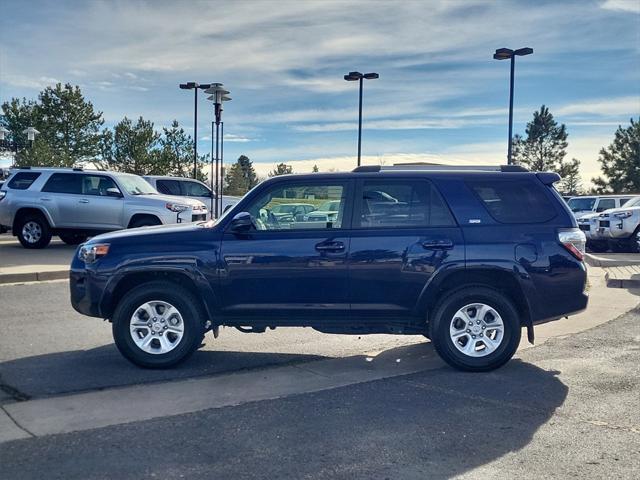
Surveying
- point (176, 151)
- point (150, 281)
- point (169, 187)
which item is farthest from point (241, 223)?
Result: point (176, 151)

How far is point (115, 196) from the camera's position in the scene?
1531 cm

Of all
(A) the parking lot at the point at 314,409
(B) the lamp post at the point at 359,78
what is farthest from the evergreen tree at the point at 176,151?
(A) the parking lot at the point at 314,409

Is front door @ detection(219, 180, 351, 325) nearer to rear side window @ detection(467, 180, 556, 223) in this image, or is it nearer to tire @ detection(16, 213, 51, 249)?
rear side window @ detection(467, 180, 556, 223)

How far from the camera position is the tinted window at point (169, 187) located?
19203 millimetres

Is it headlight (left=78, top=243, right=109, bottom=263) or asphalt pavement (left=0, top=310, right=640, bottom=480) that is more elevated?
headlight (left=78, top=243, right=109, bottom=263)

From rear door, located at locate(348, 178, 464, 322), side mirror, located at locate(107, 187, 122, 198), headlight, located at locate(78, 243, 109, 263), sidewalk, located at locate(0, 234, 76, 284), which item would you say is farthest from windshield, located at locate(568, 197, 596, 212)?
headlight, located at locate(78, 243, 109, 263)

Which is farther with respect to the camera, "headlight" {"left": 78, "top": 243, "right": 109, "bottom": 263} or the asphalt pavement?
"headlight" {"left": 78, "top": 243, "right": 109, "bottom": 263}

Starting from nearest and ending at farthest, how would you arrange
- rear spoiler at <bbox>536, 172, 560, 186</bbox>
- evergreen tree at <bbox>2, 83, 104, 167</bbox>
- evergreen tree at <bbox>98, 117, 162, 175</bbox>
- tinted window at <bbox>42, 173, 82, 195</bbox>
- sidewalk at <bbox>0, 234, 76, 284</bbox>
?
rear spoiler at <bbox>536, 172, 560, 186</bbox> → sidewalk at <bbox>0, 234, 76, 284</bbox> → tinted window at <bbox>42, 173, 82, 195</bbox> → evergreen tree at <bbox>98, 117, 162, 175</bbox> → evergreen tree at <bbox>2, 83, 104, 167</bbox>

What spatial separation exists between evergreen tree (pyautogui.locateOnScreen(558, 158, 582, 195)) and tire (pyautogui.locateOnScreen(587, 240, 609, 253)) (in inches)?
1544

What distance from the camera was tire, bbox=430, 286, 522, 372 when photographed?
6012 mm

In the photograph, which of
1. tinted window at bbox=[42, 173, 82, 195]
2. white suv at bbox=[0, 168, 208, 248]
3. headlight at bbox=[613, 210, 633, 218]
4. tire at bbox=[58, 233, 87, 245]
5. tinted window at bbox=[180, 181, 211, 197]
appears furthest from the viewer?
tinted window at bbox=[180, 181, 211, 197]

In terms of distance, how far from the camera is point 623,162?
55000 mm

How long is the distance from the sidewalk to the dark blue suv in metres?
5.83

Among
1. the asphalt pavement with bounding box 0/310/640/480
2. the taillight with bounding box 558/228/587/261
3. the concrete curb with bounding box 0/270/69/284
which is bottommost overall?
the asphalt pavement with bounding box 0/310/640/480
